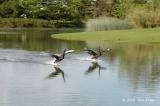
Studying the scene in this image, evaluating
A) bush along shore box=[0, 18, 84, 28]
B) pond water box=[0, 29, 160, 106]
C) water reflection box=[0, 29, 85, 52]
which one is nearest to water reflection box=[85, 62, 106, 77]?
pond water box=[0, 29, 160, 106]

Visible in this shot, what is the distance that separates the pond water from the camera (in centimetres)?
1470

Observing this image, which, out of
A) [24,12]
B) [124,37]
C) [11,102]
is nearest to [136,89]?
[11,102]

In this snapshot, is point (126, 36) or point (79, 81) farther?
point (126, 36)

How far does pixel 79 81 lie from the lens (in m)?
18.5

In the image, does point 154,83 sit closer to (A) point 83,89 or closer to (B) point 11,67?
(A) point 83,89

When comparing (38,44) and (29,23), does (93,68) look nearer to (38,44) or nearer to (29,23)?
(38,44)

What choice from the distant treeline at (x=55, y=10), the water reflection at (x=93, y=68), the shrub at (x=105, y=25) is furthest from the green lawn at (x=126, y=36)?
the distant treeline at (x=55, y=10)

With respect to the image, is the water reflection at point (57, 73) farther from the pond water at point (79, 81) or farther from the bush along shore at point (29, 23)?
the bush along shore at point (29, 23)

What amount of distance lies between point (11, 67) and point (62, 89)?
619 cm

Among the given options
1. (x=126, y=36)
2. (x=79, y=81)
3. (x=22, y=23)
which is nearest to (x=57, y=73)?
(x=79, y=81)

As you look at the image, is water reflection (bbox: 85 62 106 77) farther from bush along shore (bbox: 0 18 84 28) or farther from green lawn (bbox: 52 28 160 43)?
bush along shore (bbox: 0 18 84 28)

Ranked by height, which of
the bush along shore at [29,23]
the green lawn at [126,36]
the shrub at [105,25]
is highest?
the green lawn at [126,36]

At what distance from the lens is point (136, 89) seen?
1666cm

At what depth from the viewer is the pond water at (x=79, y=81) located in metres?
14.7
